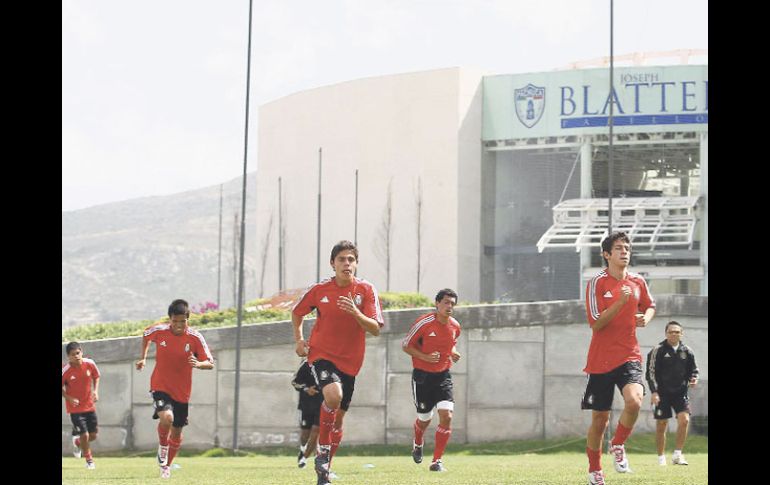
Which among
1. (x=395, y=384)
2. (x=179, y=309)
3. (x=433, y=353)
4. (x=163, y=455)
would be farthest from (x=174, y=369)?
(x=395, y=384)

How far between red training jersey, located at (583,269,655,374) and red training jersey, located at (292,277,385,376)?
1.88 m

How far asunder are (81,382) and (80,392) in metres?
0.16

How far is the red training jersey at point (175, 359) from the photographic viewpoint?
52.0ft

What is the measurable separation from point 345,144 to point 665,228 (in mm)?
18133

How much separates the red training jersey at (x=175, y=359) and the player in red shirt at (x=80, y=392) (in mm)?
4302

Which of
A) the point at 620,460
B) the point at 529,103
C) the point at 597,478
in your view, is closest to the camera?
the point at 597,478

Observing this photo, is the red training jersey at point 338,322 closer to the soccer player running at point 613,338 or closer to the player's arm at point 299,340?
the player's arm at point 299,340

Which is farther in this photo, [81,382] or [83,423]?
[81,382]

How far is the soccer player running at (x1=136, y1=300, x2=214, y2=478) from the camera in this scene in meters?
15.7

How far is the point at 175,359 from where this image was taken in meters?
15.9

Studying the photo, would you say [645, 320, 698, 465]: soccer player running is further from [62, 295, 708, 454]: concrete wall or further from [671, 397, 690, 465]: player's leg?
[62, 295, 708, 454]: concrete wall

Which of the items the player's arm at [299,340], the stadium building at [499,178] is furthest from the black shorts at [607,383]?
the stadium building at [499,178]

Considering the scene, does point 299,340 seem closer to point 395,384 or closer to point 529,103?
point 395,384

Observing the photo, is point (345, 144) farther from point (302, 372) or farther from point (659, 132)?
point (302, 372)
